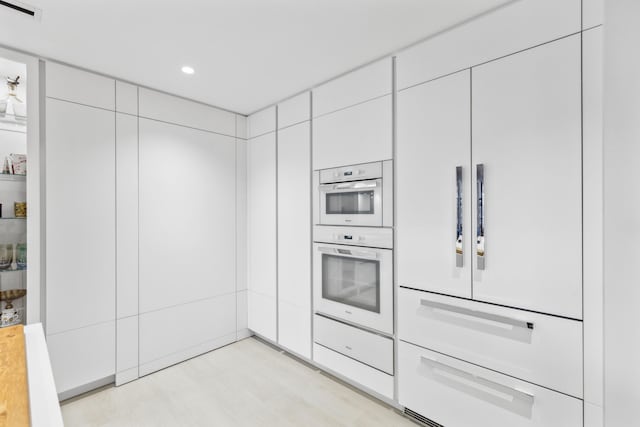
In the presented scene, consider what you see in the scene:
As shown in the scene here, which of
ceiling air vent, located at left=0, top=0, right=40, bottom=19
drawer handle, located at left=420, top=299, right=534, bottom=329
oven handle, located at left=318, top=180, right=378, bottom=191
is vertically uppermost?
ceiling air vent, located at left=0, top=0, right=40, bottom=19

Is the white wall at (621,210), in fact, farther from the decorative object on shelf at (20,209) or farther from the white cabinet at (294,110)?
the decorative object on shelf at (20,209)

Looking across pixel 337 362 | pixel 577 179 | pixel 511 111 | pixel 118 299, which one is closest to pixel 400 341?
pixel 337 362

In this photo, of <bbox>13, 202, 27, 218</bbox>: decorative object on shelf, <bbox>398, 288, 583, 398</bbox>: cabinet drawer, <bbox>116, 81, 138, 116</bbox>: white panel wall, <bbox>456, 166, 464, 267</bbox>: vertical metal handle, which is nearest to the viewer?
<bbox>398, 288, 583, 398</bbox>: cabinet drawer

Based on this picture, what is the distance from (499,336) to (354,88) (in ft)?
6.24

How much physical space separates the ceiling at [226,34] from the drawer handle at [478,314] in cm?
167

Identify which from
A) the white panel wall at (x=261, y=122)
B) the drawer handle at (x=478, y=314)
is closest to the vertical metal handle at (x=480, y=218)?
the drawer handle at (x=478, y=314)

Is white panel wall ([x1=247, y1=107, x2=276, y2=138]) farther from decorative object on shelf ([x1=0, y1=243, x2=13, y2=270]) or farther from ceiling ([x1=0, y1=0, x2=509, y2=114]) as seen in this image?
decorative object on shelf ([x1=0, y1=243, x2=13, y2=270])

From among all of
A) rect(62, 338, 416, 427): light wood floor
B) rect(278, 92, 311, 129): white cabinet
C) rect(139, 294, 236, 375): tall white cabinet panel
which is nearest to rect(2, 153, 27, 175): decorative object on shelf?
rect(139, 294, 236, 375): tall white cabinet panel

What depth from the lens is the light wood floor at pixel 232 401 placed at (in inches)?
82.5

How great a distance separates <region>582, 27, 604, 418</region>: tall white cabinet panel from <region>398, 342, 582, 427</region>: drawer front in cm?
18

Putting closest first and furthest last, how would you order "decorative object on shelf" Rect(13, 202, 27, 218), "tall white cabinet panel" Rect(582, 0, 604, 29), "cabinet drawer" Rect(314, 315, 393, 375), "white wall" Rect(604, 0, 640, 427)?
"white wall" Rect(604, 0, 640, 427) < "tall white cabinet panel" Rect(582, 0, 604, 29) < "decorative object on shelf" Rect(13, 202, 27, 218) < "cabinet drawer" Rect(314, 315, 393, 375)

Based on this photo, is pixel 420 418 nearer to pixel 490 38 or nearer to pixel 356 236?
pixel 356 236

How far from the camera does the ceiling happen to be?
1669 mm

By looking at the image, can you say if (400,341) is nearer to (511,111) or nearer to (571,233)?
(571,233)
